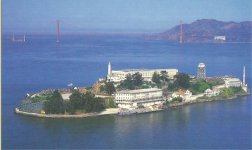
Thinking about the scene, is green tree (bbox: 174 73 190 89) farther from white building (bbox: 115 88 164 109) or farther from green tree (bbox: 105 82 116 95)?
green tree (bbox: 105 82 116 95)

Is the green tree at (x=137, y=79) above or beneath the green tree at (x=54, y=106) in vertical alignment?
above

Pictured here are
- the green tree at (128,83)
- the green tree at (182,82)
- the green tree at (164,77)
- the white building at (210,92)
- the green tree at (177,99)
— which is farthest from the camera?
the green tree at (164,77)

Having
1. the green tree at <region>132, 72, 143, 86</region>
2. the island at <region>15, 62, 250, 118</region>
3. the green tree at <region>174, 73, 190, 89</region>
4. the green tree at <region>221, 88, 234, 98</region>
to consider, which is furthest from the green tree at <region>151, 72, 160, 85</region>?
the green tree at <region>221, 88, 234, 98</region>

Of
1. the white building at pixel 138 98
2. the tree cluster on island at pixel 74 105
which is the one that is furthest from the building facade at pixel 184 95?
the tree cluster on island at pixel 74 105

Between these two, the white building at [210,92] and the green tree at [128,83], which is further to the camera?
the green tree at [128,83]

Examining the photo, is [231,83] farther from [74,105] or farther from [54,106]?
[54,106]

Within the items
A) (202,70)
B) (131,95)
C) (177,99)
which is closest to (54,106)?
(131,95)

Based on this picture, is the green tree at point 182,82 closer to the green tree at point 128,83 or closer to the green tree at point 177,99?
the green tree at point 128,83

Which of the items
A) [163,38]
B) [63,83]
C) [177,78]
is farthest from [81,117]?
[163,38]
